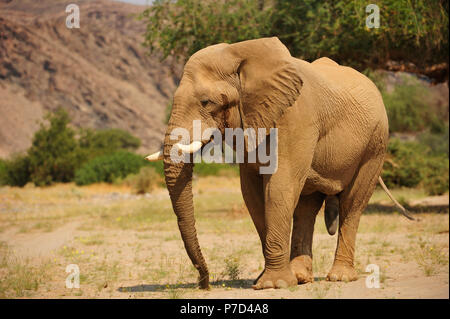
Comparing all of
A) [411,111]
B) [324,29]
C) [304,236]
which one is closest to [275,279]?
[304,236]

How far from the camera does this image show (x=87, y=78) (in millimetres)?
69375

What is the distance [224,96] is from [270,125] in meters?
0.54

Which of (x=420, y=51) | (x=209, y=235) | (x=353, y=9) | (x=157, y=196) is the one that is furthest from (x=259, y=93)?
(x=157, y=196)

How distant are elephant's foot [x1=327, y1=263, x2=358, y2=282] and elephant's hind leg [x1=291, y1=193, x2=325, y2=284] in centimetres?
24

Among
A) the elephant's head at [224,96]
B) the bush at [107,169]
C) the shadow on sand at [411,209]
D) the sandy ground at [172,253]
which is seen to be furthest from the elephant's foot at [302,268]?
the bush at [107,169]

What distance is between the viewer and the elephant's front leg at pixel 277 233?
6.11 metres

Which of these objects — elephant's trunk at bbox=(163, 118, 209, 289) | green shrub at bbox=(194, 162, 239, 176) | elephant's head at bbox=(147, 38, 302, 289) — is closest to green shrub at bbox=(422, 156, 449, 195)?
green shrub at bbox=(194, 162, 239, 176)

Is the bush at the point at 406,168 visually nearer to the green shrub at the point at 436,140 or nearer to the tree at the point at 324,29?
the tree at the point at 324,29

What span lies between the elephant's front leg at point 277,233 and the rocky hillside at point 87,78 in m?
47.8

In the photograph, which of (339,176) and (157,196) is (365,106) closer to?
(339,176)

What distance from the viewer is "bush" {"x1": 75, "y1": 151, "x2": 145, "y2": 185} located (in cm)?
3175

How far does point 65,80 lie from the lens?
66.8 m
